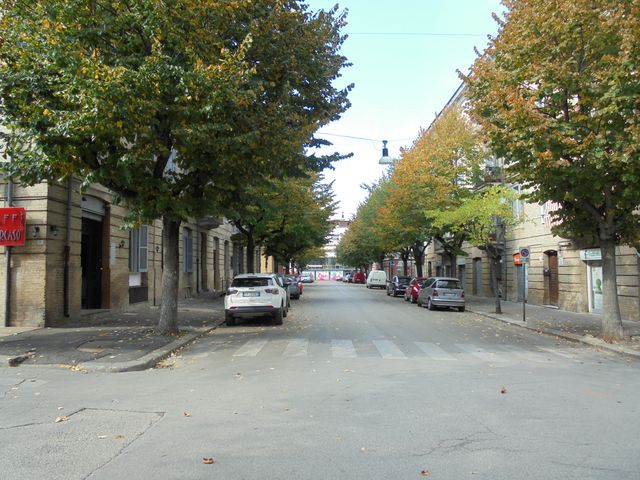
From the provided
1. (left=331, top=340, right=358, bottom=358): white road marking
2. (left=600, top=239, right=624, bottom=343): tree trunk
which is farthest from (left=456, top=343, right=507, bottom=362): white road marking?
(left=600, top=239, right=624, bottom=343): tree trunk

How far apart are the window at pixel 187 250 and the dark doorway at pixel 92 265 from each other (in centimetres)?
923

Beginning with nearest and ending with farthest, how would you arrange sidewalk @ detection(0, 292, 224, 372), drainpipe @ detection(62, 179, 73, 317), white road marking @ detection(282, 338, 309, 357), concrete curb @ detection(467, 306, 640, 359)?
1. sidewalk @ detection(0, 292, 224, 372)
2. white road marking @ detection(282, 338, 309, 357)
3. concrete curb @ detection(467, 306, 640, 359)
4. drainpipe @ detection(62, 179, 73, 317)

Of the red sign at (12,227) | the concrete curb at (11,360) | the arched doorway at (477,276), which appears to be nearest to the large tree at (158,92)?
the red sign at (12,227)

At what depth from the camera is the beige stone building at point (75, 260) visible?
1373 centimetres

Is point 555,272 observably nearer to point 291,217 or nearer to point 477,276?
point 477,276

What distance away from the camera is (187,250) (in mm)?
28422

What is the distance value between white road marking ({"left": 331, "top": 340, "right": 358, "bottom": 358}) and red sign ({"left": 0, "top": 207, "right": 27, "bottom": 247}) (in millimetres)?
8381

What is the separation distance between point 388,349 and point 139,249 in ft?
42.9

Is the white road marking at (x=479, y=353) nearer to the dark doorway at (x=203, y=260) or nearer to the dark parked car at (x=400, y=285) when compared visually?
the dark doorway at (x=203, y=260)

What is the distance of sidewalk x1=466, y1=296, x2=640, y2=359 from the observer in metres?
12.4

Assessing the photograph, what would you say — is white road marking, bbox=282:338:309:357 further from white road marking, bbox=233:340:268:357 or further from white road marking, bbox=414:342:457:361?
white road marking, bbox=414:342:457:361

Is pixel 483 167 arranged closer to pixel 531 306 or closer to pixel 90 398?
pixel 531 306

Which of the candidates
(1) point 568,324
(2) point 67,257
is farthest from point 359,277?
(2) point 67,257

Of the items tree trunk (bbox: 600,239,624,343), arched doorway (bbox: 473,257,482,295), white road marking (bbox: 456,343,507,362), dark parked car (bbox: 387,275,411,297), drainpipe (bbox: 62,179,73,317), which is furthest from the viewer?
dark parked car (bbox: 387,275,411,297)
